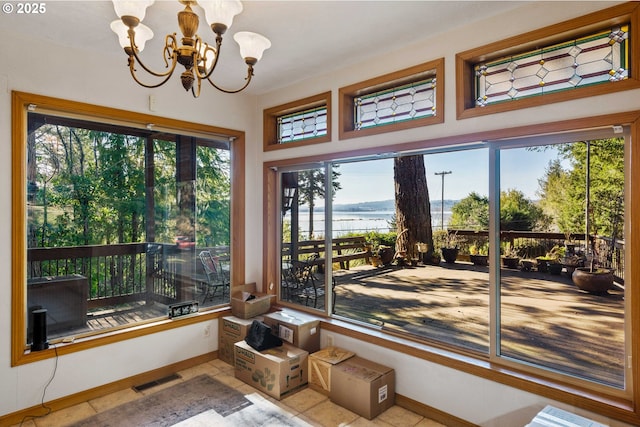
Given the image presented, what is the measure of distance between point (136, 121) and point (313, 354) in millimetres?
→ 2631

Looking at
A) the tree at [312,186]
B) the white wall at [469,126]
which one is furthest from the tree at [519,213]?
the tree at [312,186]

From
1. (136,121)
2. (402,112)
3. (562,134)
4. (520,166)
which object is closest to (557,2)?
(562,134)

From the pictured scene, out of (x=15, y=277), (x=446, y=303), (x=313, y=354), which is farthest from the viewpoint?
(x=313, y=354)

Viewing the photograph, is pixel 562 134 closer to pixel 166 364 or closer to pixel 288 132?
pixel 288 132

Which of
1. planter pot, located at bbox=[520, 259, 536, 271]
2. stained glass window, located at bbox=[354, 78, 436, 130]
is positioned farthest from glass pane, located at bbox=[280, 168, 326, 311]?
planter pot, located at bbox=[520, 259, 536, 271]

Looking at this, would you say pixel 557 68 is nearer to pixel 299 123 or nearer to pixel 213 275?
pixel 299 123

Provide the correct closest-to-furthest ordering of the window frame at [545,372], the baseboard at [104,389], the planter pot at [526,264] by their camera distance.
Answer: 1. the window frame at [545,372]
2. the planter pot at [526,264]
3. the baseboard at [104,389]

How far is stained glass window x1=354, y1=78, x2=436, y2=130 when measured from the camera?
2.86 m

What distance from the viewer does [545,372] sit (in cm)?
229

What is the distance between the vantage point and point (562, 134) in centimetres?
Result: 222

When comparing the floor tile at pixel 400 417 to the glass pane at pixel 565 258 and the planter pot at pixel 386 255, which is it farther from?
the planter pot at pixel 386 255

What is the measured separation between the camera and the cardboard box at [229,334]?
3553mm

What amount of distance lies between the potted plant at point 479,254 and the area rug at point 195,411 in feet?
5.74

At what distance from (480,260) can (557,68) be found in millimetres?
1352
